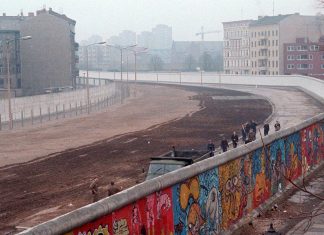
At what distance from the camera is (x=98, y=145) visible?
47.8 meters

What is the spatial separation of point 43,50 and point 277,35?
69.6 meters

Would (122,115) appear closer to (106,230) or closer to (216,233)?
(216,233)

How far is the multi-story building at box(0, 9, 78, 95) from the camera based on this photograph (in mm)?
112938

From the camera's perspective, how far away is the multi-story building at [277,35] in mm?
158250

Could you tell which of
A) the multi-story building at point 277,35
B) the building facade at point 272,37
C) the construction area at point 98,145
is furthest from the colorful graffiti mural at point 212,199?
the multi-story building at point 277,35

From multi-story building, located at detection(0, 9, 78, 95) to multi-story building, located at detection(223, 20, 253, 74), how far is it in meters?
76.1

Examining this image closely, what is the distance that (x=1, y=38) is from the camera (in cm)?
10362

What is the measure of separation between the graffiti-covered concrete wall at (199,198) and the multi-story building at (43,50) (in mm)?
90029

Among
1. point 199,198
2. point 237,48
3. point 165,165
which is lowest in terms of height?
point 165,165

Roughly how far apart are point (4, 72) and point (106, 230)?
9087cm

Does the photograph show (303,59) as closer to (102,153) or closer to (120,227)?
(102,153)

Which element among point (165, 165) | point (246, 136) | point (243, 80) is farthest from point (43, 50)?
point (165, 165)

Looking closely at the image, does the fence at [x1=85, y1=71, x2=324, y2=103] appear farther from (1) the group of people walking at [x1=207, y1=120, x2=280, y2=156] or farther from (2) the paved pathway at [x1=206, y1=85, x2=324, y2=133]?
(1) the group of people walking at [x1=207, y1=120, x2=280, y2=156]

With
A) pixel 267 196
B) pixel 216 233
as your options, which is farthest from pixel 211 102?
pixel 216 233
